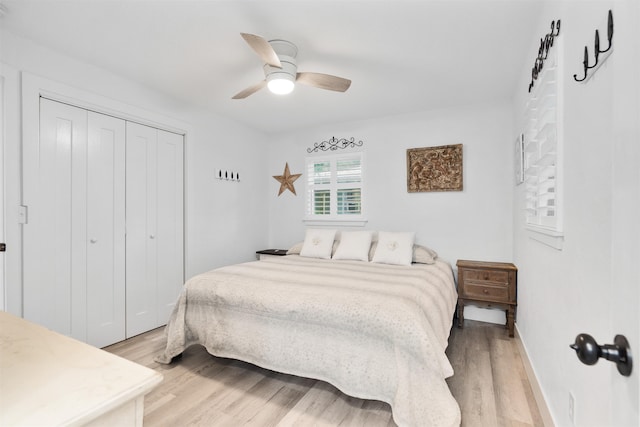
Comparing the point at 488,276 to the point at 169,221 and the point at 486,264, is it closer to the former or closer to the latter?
the point at 486,264

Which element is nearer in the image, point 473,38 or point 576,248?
point 576,248

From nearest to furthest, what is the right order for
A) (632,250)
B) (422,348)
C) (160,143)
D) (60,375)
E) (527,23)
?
(632,250), (60,375), (422,348), (527,23), (160,143)

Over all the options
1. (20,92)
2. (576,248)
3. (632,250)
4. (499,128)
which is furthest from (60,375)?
(499,128)

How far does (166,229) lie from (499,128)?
12.4 feet

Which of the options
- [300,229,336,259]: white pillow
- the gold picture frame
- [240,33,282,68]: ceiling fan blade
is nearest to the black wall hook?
[240,33,282,68]: ceiling fan blade

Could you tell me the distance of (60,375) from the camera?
683 millimetres

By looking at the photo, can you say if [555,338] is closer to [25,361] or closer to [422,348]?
[422,348]

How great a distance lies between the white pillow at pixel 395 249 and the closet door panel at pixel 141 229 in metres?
2.36

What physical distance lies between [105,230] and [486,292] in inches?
145

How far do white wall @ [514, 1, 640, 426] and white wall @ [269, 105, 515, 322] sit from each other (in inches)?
61.0

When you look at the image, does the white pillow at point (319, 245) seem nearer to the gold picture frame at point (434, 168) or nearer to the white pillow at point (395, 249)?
the white pillow at point (395, 249)

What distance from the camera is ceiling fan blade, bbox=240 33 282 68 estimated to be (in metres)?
1.79

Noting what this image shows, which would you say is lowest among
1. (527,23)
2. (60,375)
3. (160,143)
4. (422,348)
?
(422,348)

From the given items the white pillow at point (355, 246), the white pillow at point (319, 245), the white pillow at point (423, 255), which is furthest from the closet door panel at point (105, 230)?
the white pillow at point (423, 255)
